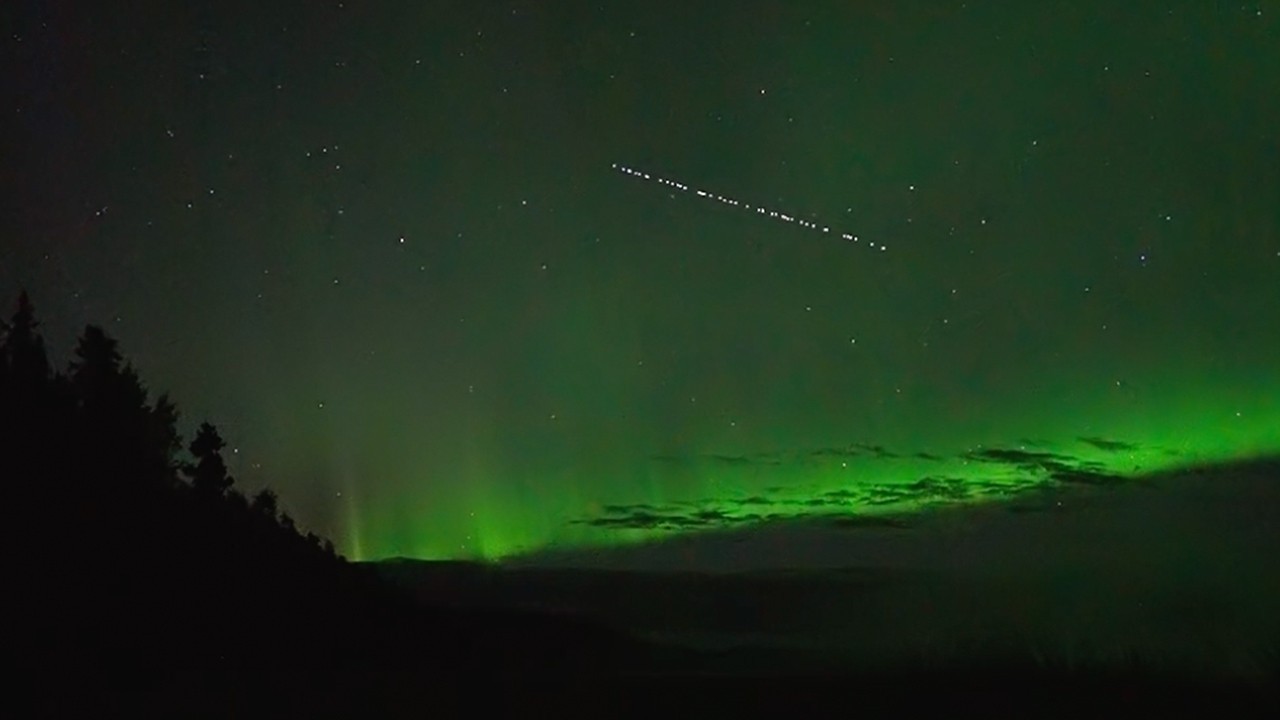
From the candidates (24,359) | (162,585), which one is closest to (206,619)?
(162,585)

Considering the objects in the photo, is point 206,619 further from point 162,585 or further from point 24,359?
point 24,359

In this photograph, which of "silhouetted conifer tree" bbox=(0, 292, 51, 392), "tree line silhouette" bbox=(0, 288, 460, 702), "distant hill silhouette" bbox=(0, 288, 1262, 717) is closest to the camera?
"distant hill silhouette" bbox=(0, 288, 1262, 717)

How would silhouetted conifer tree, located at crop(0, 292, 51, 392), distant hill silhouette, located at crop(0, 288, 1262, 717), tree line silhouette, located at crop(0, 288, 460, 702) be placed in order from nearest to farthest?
distant hill silhouette, located at crop(0, 288, 1262, 717), tree line silhouette, located at crop(0, 288, 460, 702), silhouetted conifer tree, located at crop(0, 292, 51, 392)

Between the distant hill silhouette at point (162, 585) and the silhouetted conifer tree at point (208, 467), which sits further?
the silhouetted conifer tree at point (208, 467)

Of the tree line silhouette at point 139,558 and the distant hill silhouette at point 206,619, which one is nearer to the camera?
the distant hill silhouette at point 206,619

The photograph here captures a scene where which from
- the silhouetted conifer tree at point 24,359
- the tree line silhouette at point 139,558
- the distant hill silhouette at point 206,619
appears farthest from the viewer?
the silhouetted conifer tree at point 24,359

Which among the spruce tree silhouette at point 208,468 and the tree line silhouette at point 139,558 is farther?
the spruce tree silhouette at point 208,468

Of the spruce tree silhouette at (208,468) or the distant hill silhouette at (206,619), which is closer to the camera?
the distant hill silhouette at (206,619)

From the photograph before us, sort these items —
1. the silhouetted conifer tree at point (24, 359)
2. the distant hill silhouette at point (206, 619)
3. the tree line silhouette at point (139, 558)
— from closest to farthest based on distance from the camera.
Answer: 1. the distant hill silhouette at point (206, 619)
2. the tree line silhouette at point (139, 558)
3. the silhouetted conifer tree at point (24, 359)

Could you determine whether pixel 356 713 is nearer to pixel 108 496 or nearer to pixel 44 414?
pixel 108 496

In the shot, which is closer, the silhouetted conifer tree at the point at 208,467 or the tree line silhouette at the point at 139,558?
the tree line silhouette at the point at 139,558

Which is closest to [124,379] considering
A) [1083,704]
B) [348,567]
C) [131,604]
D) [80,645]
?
[348,567]
